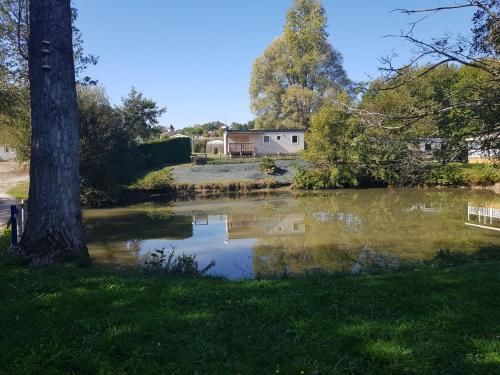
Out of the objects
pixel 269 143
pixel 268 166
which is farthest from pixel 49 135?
pixel 269 143

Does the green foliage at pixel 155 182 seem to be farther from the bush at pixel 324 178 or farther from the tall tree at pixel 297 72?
the tall tree at pixel 297 72

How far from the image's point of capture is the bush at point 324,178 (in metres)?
30.6

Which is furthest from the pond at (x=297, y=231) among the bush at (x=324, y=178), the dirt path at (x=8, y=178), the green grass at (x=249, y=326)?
the bush at (x=324, y=178)

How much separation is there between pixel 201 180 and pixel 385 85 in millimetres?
22459

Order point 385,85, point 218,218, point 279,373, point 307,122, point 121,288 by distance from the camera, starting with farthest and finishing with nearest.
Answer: point 307,122, point 218,218, point 385,85, point 121,288, point 279,373

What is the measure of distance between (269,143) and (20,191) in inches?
919

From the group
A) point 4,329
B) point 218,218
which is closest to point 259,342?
point 4,329

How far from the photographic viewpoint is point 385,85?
8.48 metres

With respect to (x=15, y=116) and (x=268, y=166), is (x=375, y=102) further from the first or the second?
(x=15, y=116)

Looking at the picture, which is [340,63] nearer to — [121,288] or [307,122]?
[307,122]

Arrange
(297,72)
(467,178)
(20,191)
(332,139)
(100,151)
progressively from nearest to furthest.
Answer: (100,151)
(20,191)
(467,178)
(332,139)
(297,72)

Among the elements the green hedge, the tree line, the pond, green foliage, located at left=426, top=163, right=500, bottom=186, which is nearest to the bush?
the tree line

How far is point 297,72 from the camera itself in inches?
1816

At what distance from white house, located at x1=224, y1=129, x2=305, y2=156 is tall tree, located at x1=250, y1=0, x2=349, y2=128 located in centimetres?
473
